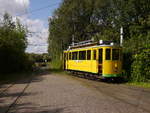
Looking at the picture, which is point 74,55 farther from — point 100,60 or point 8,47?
point 8,47

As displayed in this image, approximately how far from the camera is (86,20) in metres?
44.7

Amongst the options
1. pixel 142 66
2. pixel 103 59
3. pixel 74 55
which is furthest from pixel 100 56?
pixel 74 55

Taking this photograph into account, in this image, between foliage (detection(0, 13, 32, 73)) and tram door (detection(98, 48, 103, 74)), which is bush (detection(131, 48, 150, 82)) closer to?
tram door (detection(98, 48, 103, 74))

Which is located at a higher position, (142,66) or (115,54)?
(115,54)

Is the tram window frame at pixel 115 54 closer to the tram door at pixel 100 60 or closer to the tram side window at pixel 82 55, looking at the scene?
the tram door at pixel 100 60

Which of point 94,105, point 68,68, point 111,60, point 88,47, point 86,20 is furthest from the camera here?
point 86,20

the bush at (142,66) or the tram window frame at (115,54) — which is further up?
the tram window frame at (115,54)

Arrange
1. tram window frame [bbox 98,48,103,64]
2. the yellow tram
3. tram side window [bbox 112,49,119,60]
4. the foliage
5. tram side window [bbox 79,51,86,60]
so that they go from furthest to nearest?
1. the foliage
2. tram side window [bbox 79,51,86,60]
3. tram window frame [bbox 98,48,103,64]
4. tram side window [bbox 112,49,119,60]
5. the yellow tram

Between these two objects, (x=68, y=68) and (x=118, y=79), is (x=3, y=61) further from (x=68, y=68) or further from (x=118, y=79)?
(x=118, y=79)

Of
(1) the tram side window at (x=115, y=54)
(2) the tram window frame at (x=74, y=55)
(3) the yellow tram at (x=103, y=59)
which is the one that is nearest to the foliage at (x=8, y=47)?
(2) the tram window frame at (x=74, y=55)

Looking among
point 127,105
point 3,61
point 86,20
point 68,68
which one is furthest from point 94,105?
point 86,20

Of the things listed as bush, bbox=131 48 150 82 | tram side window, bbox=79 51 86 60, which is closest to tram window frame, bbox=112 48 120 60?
bush, bbox=131 48 150 82

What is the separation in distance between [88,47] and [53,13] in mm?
27086

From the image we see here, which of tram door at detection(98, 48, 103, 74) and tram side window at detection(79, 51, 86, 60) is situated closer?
tram door at detection(98, 48, 103, 74)
